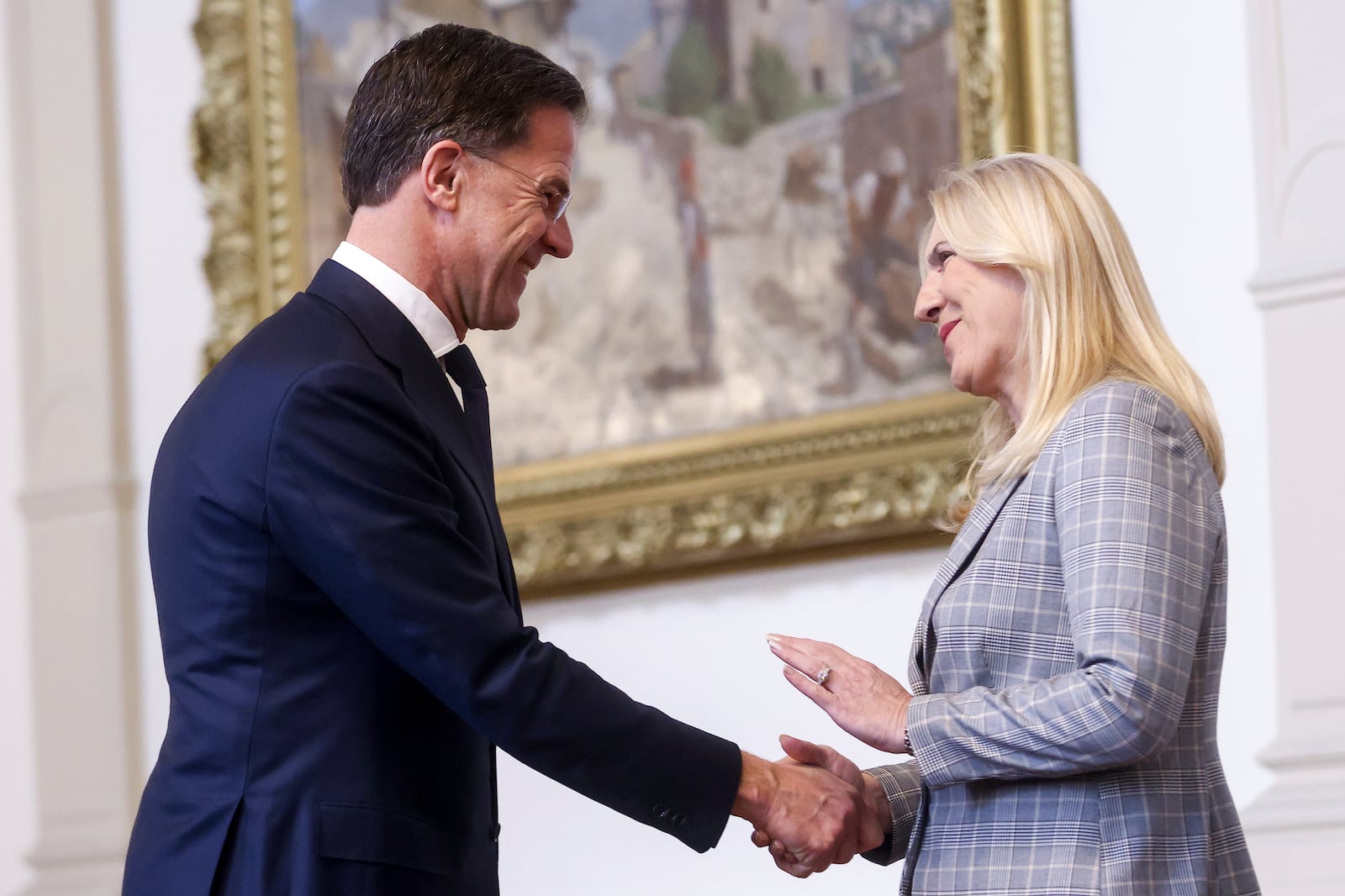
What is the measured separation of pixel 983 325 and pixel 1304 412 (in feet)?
4.99

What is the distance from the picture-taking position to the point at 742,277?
5031 mm

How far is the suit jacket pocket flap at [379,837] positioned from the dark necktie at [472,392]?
680 mm

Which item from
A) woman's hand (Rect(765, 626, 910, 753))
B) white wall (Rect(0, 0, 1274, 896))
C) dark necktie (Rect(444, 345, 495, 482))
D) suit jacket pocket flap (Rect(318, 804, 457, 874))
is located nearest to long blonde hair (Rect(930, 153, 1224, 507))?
woman's hand (Rect(765, 626, 910, 753))

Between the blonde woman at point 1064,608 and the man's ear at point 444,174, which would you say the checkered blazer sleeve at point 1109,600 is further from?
the man's ear at point 444,174

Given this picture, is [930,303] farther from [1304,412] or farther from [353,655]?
[1304,412]

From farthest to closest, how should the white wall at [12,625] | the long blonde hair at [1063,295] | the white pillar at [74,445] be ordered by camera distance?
the white wall at [12,625] < the white pillar at [74,445] < the long blonde hair at [1063,295]

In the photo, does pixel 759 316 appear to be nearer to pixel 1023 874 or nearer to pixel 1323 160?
pixel 1323 160

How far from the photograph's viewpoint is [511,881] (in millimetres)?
5289

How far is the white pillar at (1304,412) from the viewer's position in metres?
Result: 3.79

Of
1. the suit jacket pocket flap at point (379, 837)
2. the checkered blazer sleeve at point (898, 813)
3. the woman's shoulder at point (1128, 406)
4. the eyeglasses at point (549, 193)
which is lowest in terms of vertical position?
the checkered blazer sleeve at point (898, 813)

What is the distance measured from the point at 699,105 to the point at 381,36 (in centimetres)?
138

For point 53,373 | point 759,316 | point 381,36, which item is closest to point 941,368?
point 759,316

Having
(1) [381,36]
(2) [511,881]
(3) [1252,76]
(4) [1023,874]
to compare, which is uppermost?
(1) [381,36]

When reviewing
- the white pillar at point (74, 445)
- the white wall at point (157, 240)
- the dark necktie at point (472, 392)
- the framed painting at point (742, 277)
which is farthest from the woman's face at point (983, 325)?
the white pillar at point (74, 445)
